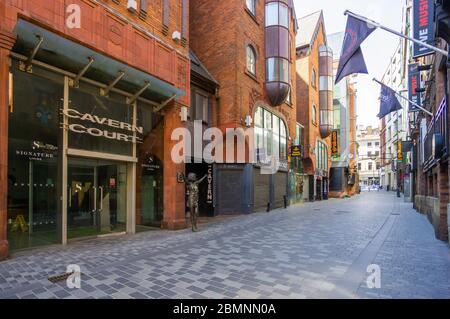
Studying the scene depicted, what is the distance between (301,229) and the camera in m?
10.9

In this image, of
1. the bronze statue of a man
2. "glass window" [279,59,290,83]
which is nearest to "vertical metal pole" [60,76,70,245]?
the bronze statue of a man

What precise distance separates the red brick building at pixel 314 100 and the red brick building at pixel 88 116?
1974 centimetres

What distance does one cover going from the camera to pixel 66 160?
782 centimetres

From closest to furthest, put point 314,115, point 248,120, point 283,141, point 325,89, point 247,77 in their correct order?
point 248,120 → point 247,77 → point 283,141 → point 314,115 → point 325,89

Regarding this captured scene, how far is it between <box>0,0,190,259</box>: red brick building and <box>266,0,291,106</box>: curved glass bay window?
30.0 ft

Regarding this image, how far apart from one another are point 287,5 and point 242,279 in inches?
799

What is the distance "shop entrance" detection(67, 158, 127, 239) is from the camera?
828cm

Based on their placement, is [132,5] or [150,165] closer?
[132,5]

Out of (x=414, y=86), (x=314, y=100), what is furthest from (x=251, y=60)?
(x=314, y=100)

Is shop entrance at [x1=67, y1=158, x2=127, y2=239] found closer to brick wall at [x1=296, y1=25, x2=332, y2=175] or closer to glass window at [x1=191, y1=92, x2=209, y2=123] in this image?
glass window at [x1=191, y1=92, x2=209, y2=123]

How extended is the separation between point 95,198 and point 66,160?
172 cm

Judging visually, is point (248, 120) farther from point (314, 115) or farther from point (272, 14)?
point (314, 115)

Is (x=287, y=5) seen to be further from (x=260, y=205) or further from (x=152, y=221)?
(x=152, y=221)

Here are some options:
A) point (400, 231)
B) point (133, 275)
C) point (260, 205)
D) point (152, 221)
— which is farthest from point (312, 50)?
point (133, 275)
